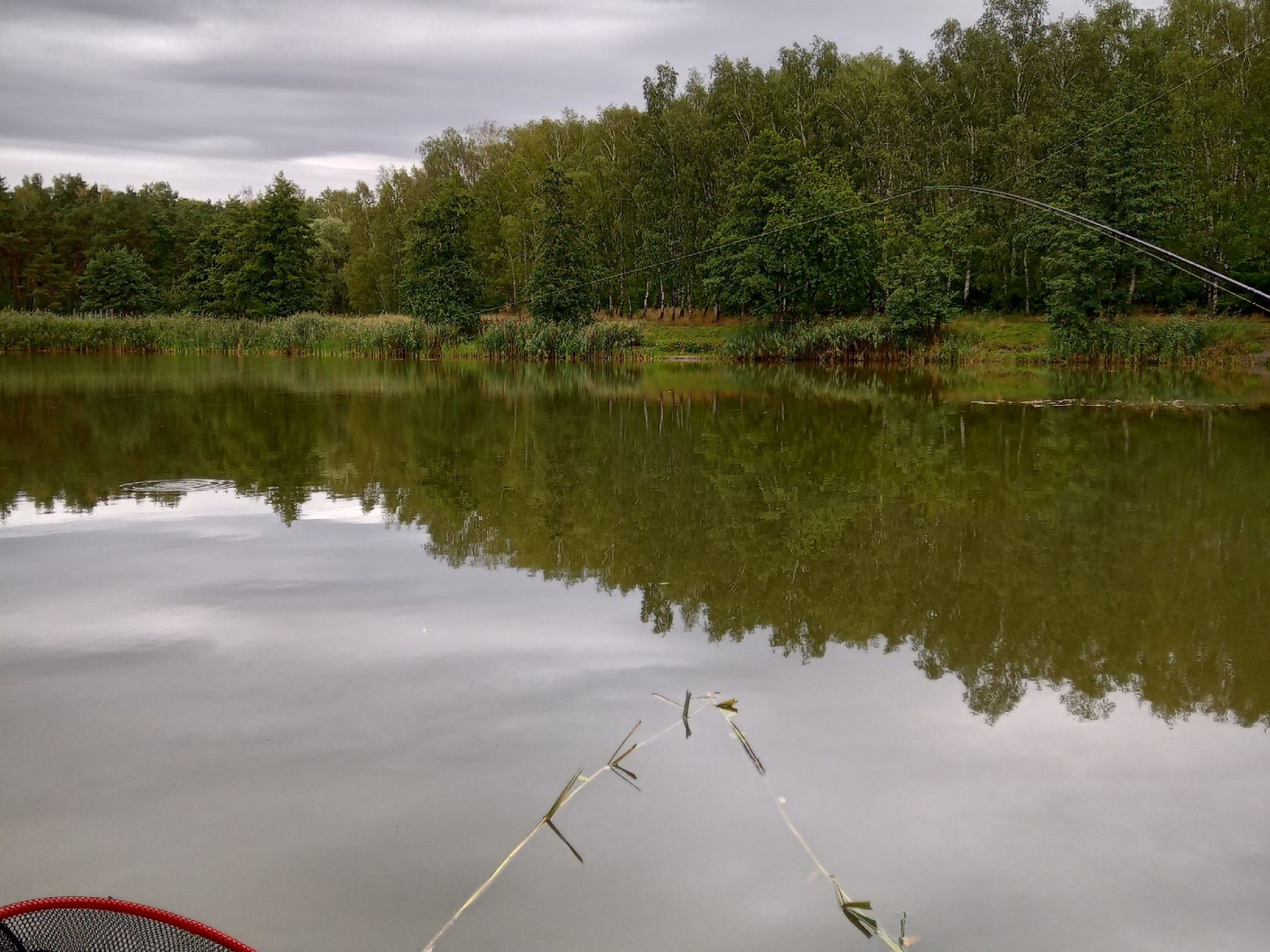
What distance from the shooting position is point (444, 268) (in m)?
44.3

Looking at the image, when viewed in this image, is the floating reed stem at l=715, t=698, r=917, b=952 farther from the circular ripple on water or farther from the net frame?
the circular ripple on water

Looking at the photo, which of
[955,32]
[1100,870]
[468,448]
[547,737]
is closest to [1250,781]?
[1100,870]

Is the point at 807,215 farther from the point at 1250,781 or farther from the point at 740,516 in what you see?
the point at 1250,781

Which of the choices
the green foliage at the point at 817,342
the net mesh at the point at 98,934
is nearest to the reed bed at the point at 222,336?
the green foliage at the point at 817,342

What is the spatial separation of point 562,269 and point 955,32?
1846 centimetres

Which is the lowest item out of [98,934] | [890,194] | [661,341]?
[98,934]

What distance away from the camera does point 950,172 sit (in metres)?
38.8

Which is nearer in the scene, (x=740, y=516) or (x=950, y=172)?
(x=740, y=516)

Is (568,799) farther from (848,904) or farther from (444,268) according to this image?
(444,268)

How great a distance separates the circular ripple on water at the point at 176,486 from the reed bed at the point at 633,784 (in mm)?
7069

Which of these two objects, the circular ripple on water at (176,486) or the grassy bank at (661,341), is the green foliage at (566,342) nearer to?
the grassy bank at (661,341)

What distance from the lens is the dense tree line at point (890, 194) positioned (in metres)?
34.3

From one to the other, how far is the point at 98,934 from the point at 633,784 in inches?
96.6

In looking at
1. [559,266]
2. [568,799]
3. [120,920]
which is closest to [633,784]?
[568,799]
